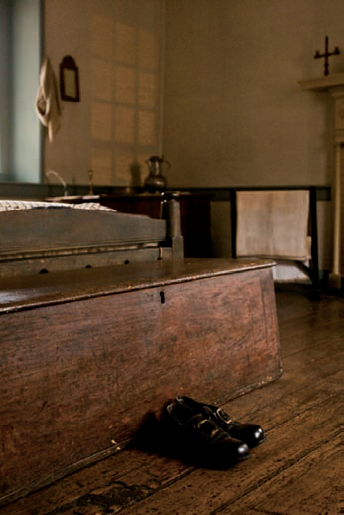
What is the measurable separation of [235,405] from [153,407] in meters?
0.41

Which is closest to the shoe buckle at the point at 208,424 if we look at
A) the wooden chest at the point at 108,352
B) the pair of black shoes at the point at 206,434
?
the pair of black shoes at the point at 206,434

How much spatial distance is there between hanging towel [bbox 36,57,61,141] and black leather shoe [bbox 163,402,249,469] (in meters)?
3.68

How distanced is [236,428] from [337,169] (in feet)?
11.6

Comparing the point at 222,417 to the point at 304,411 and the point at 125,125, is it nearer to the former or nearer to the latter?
the point at 304,411

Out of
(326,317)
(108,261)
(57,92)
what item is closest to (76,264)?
(108,261)

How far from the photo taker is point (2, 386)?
137 cm

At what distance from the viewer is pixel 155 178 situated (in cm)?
552

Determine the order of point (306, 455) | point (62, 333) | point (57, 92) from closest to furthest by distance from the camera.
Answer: point (62, 333)
point (306, 455)
point (57, 92)

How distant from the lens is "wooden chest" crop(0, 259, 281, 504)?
1.41 metres

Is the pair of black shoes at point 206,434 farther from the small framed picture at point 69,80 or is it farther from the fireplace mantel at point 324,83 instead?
the small framed picture at point 69,80

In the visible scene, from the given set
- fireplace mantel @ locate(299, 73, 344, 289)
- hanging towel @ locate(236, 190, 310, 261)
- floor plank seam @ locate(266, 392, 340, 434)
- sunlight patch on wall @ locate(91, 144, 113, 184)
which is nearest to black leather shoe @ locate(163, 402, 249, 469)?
floor plank seam @ locate(266, 392, 340, 434)

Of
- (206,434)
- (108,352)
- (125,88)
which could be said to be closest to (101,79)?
(125,88)

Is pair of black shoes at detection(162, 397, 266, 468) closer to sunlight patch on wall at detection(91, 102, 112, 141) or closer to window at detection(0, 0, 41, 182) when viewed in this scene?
window at detection(0, 0, 41, 182)

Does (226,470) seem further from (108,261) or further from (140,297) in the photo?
(108,261)
